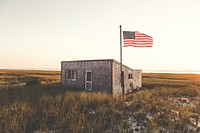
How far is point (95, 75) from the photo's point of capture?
859 inches

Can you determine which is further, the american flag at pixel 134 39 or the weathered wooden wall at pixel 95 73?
the weathered wooden wall at pixel 95 73

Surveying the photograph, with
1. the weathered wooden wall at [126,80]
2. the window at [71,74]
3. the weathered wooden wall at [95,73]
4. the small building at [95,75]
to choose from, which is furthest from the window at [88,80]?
the weathered wooden wall at [126,80]

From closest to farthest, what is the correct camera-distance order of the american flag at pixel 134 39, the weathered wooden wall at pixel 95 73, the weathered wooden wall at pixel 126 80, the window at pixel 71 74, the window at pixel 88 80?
the american flag at pixel 134 39 → the weathered wooden wall at pixel 95 73 → the weathered wooden wall at pixel 126 80 → the window at pixel 88 80 → the window at pixel 71 74

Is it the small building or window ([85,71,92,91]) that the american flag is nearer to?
the small building

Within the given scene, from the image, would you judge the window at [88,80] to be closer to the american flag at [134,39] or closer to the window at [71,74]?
the window at [71,74]

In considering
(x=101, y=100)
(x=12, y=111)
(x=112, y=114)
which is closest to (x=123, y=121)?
(x=112, y=114)

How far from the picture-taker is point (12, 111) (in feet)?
37.7

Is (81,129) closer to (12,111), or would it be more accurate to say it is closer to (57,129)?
(57,129)

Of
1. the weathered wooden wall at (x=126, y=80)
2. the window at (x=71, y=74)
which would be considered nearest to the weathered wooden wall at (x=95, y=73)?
the window at (x=71, y=74)

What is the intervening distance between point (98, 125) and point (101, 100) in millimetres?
5146

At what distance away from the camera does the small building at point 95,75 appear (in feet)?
67.6

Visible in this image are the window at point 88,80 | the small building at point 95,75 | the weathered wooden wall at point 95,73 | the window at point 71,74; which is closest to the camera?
the small building at point 95,75

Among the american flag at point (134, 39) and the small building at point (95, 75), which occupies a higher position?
the american flag at point (134, 39)

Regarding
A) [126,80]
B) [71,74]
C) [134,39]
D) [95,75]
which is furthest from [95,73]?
[134,39]
